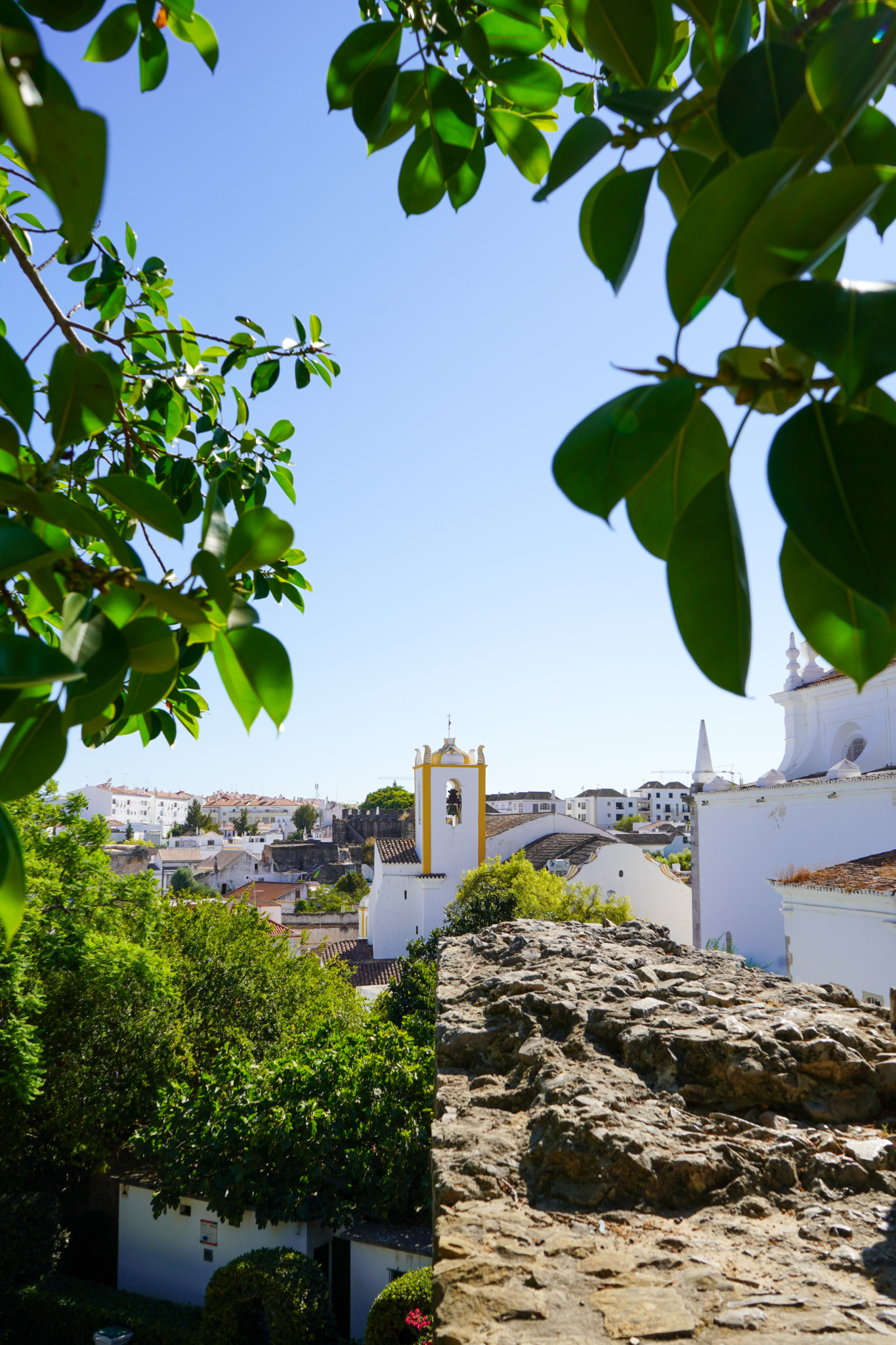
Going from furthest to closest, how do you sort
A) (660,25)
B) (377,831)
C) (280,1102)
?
(377,831), (280,1102), (660,25)

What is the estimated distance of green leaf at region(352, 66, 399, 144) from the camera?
0.75m

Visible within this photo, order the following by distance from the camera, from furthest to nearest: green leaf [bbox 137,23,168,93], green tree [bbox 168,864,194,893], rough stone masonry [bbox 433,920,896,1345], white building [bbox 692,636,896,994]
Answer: green tree [bbox 168,864,194,893], white building [bbox 692,636,896,994], rough stone masonry [bbox 433,920,896,1345], green leaf [bbox 137,23,168,93]

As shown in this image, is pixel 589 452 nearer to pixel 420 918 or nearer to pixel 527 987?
pixel 527 987

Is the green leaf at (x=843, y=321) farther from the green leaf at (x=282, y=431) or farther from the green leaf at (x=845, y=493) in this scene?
the green leaf at (x=282, y=431)

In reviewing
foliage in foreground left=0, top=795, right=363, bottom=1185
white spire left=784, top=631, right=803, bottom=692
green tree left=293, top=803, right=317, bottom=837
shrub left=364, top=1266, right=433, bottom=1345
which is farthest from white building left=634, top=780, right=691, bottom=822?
shrub left=364, top=1266, right=433, bottom=1345

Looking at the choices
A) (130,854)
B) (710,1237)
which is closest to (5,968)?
(710,1237)

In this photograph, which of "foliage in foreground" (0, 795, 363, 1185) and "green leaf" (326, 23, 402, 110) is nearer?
"green leaf" (326, 23, 402, 110)

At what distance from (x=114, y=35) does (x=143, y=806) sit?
101941 mm

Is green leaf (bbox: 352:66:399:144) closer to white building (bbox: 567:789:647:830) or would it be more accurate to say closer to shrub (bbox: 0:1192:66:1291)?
shrub (bbox: 0:1192:66:1291)

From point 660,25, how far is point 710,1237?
1.62 metres

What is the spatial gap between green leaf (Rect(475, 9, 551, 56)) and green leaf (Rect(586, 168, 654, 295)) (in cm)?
47

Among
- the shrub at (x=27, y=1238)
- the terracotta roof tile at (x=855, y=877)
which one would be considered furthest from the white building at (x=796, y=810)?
the shrub at (x=27, y=1238)

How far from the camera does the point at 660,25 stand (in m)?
0.58

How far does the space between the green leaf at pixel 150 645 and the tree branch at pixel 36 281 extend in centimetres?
99
